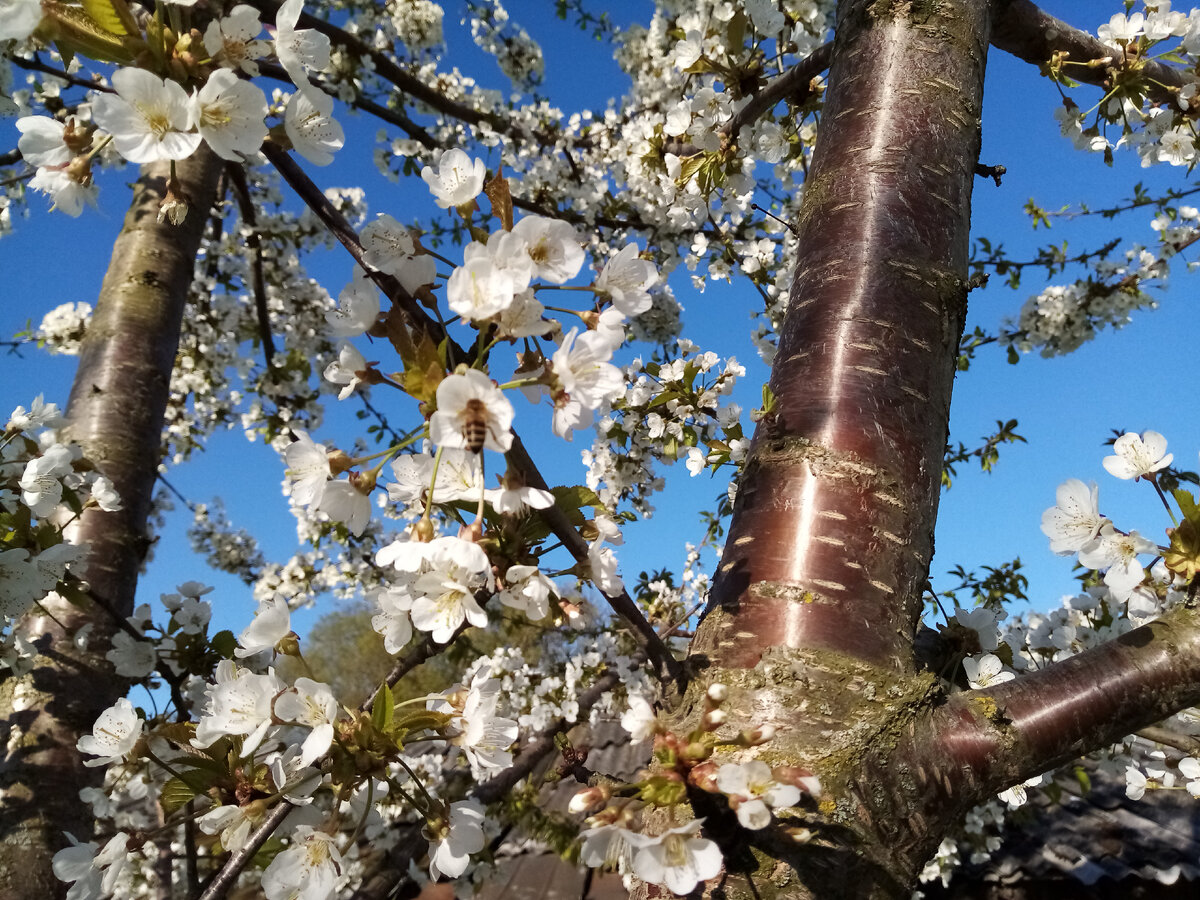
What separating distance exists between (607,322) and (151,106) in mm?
559

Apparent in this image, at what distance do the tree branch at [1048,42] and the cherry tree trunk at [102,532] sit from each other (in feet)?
7.40

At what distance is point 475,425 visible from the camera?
67cm

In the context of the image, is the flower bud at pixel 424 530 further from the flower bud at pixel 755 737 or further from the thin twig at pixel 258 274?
the thin twig at pixel 258 274

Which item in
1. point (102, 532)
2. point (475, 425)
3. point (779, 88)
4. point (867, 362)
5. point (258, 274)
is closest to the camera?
point (475, 425)

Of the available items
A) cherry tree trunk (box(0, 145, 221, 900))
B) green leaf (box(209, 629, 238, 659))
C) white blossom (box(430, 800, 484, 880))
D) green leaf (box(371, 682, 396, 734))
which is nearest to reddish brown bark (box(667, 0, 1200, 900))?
white blossom (box(430, 800, 484, 880))

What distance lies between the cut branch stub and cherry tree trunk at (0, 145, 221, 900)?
1.52 metres

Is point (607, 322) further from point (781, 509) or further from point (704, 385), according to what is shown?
point (704, 385)

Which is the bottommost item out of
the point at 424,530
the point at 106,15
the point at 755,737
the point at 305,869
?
the point at 305,869

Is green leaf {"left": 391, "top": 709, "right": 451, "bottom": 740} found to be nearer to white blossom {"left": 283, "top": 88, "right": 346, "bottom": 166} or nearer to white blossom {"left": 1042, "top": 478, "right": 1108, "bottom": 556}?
white blossom {"left": 283, "top": 88, "right": 346, "bottom": 166}

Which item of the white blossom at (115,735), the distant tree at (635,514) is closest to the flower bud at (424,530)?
the distant tree at (635,514)

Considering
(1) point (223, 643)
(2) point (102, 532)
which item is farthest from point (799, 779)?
(2) point (102, 532)

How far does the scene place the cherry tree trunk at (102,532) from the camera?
1894 mm

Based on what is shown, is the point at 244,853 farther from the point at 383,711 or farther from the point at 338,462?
the point at 338,462

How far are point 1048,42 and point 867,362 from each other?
1.26 meters
